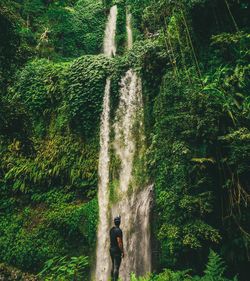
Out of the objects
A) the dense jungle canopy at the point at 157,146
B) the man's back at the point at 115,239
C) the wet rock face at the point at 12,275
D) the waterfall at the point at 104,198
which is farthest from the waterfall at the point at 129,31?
the man's back at the point at 115,239

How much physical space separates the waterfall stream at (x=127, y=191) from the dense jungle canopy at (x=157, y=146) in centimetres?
29

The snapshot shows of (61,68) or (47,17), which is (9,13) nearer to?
(61,68)

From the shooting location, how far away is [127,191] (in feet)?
33.5

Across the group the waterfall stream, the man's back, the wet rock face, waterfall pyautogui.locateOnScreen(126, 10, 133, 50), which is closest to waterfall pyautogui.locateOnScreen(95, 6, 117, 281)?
the waterfall stream

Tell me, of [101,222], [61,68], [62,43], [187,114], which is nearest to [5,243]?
[101,222]

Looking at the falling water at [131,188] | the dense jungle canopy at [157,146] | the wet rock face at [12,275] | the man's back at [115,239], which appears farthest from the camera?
the wet rock face at [12,275]

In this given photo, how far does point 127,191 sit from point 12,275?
4.02m

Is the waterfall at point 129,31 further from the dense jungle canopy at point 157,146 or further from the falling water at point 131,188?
the falling water at point 131,188

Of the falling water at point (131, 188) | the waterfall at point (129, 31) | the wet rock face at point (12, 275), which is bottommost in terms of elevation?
the wet rock face at point (12, 275)

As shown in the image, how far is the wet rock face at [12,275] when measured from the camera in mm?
8936

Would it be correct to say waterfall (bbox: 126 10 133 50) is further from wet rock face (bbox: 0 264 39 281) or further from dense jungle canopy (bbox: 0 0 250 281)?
wet rock face (bbox: 0 264 39 281)

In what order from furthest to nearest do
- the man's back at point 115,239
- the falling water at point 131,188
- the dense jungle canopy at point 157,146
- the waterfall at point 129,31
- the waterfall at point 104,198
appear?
the waterfall at point 129,31, the waterfall at point 104,198, the falling water at point 131,188, the man's back at point 115,239, the dense jungle canopy at point 157,146

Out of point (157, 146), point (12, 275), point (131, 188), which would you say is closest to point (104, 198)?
point (131, 188)

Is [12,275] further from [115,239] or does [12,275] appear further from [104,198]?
[115,239]
